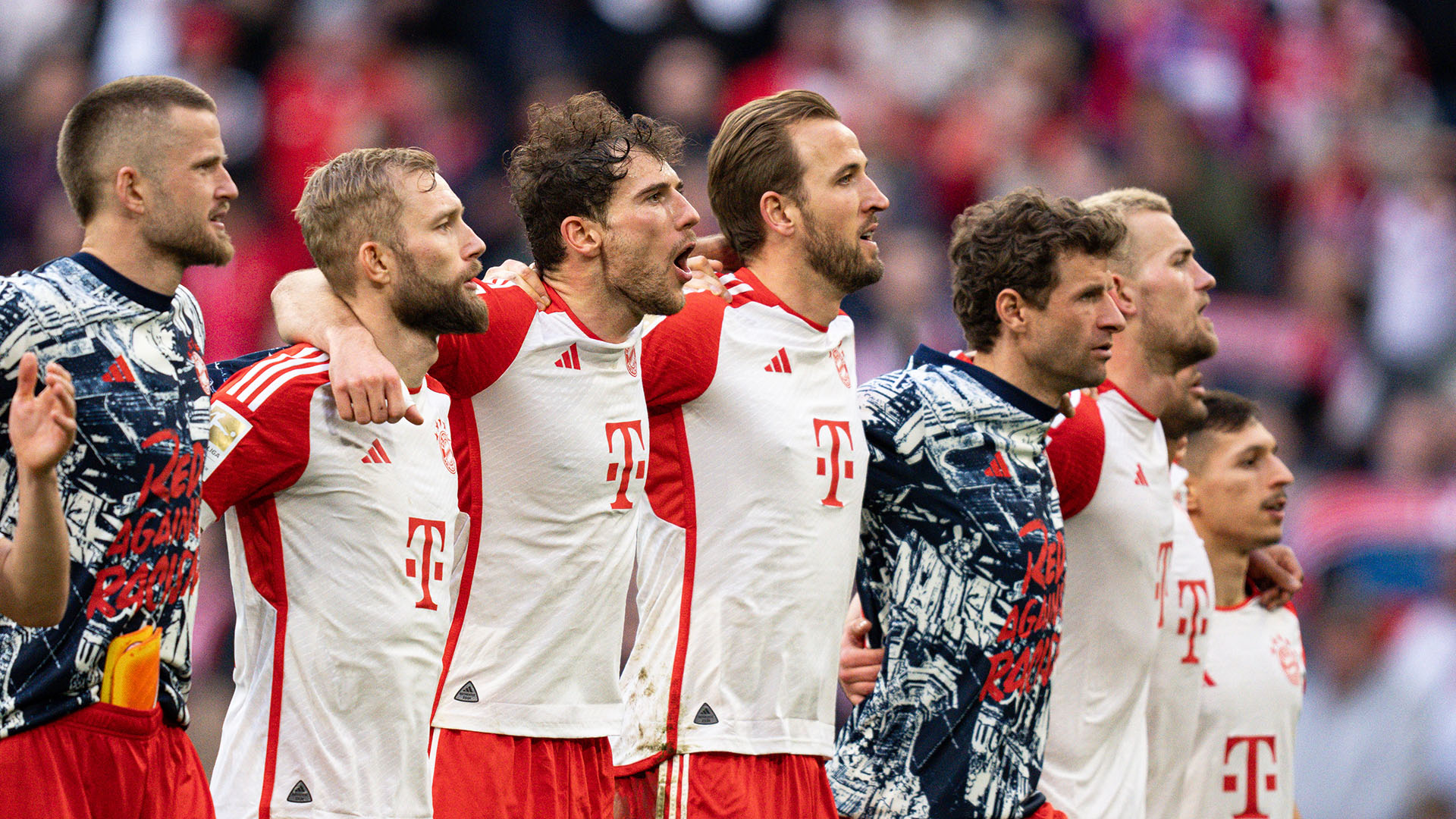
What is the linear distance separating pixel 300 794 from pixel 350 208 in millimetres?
1583

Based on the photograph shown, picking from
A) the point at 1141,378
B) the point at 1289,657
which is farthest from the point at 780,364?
the point at 1289,657

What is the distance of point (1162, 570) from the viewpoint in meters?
6.60

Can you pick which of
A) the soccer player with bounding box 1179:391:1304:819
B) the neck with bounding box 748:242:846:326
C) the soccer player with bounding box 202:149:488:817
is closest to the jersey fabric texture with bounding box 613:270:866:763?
the neck with bounding box 748:242:846:326

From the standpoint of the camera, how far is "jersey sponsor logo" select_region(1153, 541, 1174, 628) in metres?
6.54

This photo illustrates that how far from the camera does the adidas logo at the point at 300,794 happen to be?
15.3 ft

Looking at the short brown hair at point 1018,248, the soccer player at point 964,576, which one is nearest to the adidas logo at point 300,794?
the soccer player at point 964,576

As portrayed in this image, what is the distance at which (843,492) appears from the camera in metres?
5.43

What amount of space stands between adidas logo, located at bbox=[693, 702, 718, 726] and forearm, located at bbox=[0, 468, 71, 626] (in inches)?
75.9

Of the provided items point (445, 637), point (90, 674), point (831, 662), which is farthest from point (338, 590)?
point (831, 662)

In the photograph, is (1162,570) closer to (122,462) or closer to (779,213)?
(779,213)

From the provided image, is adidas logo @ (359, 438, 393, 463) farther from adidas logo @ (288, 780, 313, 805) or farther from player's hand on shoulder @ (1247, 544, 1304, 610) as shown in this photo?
player's hand on shoulder @ (1247, 544, 1304, 610)

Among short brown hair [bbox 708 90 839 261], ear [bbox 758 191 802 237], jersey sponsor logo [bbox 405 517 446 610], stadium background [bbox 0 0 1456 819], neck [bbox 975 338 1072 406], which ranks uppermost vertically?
stadium background [bbox 0 0 1456 819]

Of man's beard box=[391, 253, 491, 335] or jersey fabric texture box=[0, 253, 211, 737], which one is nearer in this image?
jersey fabric texture box=[0, 253, 211, 737]

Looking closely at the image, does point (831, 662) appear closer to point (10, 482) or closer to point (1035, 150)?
point (10, 482)
